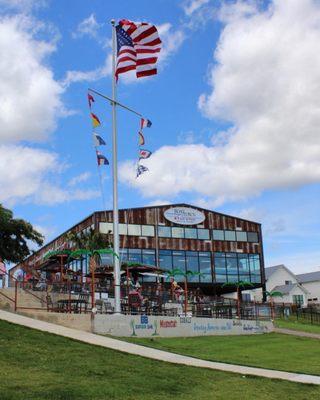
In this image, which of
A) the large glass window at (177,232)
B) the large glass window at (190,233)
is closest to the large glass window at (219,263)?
the large glass window at (190,233)

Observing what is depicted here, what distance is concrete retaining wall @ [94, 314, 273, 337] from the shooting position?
18.4 metres

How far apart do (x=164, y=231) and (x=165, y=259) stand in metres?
2.81

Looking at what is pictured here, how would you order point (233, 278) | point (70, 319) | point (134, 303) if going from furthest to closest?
point (233, 278), point (134, 303), point (70, 319)

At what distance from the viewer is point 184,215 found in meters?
56.9

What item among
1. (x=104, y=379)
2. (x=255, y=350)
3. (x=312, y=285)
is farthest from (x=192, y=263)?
(x=104, y=379)

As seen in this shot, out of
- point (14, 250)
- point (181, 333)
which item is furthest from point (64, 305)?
point (14, 250)

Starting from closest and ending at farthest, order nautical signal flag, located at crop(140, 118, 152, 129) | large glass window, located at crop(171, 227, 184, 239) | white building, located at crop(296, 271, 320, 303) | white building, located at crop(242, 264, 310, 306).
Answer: nautical signal flag, located at crop(140, 118, 152, 129)
large glass window, located at crop(171, 227, 184, 239)
white building, located at crop(242, 264, 310, 306)
white building, located at crop(296, 271, 320, 303)

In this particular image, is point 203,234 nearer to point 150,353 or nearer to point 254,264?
point 254,264

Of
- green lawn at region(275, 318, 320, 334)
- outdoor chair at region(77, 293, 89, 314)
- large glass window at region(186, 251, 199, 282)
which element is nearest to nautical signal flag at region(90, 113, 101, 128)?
outdoor chair at region(77, 293, 89, 314)

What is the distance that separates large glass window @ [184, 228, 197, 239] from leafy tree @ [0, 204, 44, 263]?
25066 millimetres

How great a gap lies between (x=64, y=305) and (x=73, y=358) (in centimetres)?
885

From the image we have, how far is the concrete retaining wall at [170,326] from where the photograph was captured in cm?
1841

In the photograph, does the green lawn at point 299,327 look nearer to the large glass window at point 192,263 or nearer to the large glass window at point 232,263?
the large glass window at point 192,263

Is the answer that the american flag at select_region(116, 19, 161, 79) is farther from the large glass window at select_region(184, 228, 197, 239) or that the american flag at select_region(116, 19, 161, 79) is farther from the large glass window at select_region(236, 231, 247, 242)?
the large glass window at select_region(236, 231, 247, 242)
